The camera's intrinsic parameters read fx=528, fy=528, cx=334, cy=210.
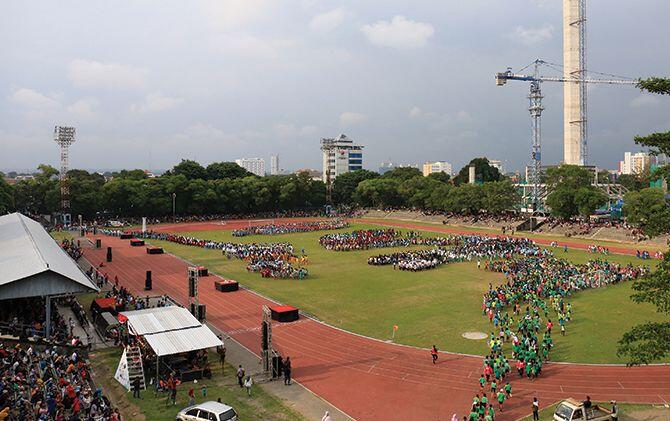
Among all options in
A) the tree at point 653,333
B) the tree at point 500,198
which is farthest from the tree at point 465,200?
the tree at point 653,333

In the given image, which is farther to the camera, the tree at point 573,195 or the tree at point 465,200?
the tree at point 465,200

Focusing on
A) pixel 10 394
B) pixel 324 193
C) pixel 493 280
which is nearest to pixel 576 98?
pixel 324 193

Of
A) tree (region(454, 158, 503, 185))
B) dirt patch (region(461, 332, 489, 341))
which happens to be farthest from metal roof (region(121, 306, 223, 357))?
tree (region(454, 158, 503, 185))

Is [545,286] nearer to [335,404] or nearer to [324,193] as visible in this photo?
[335,404]

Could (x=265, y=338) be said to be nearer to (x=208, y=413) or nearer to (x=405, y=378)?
(x=208, y=413)

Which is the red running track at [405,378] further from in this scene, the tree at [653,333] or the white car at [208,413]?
the tree at [653,333]

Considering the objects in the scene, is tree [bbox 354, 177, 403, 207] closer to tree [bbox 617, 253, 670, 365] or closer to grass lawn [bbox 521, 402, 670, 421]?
grass lawn [bbox 521, 402, 670, 421]

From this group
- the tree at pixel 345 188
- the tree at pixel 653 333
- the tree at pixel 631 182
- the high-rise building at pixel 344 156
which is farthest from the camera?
the high-rise building at pixel 344 156
